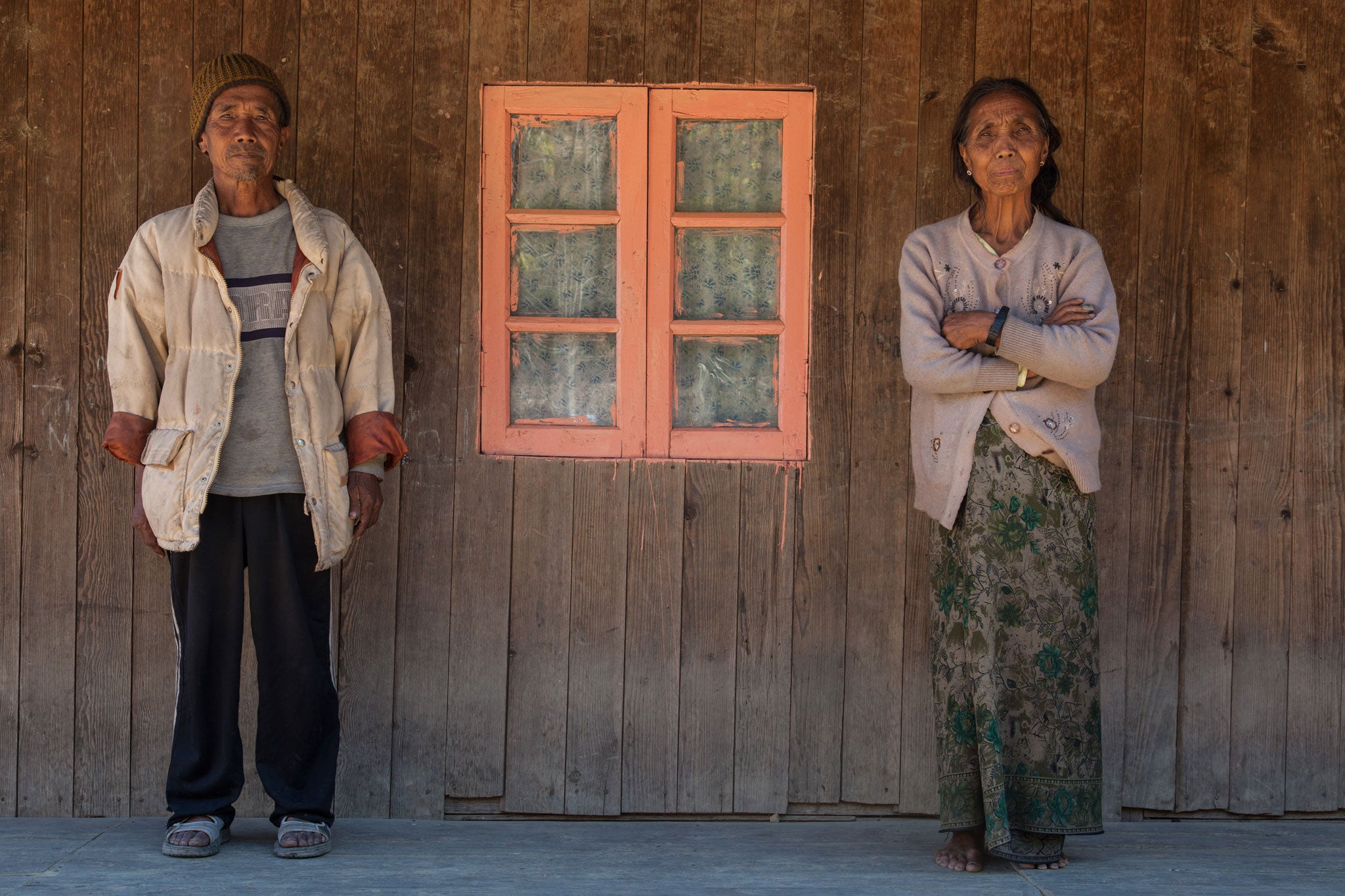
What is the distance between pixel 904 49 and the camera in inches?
143

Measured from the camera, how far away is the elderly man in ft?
10.3

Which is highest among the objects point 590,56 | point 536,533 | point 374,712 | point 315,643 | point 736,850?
point 590,56

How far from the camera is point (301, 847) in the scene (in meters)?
3.16

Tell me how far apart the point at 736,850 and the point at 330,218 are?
197 cm

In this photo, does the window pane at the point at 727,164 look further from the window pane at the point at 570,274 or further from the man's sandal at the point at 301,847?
the man's sandal at the point at 301,847

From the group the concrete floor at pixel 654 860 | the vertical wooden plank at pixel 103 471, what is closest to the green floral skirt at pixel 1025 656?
the concrete floor at pixel 654 860

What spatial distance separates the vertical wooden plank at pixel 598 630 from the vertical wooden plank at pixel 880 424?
663 millimetres

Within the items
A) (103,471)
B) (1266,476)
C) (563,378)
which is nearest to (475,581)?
(563,378)

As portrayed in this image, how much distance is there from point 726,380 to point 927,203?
765 mm

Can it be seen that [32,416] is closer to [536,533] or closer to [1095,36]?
[536,533]

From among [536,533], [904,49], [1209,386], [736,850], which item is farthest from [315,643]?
[1209,386]

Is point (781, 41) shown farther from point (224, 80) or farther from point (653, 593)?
point (653, 593)

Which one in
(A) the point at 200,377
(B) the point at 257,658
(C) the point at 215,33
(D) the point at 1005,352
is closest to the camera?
(D) the point at 1005,352

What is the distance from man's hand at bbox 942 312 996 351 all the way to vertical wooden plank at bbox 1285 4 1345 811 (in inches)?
49.2
